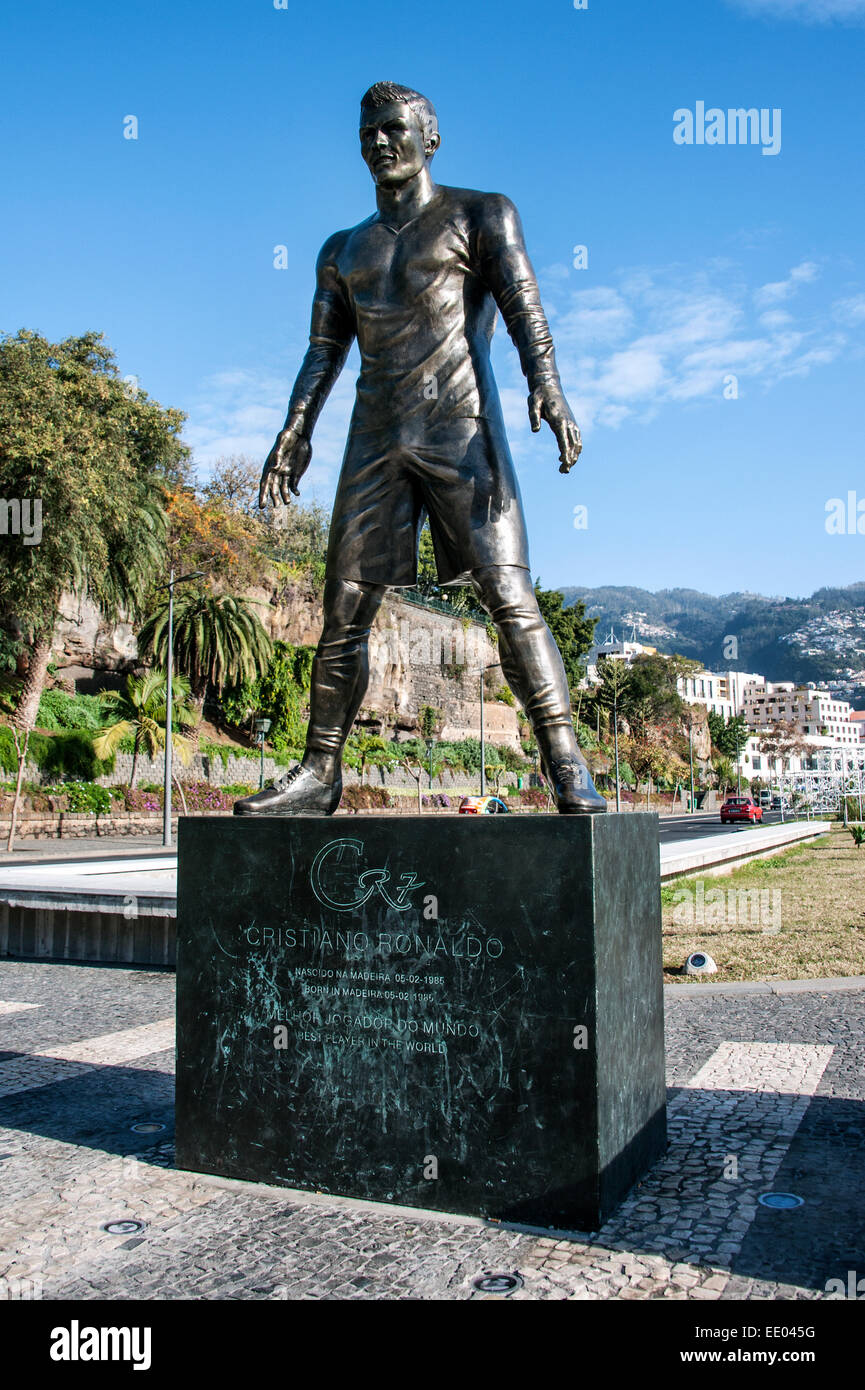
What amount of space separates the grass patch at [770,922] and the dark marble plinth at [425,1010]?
175 inches

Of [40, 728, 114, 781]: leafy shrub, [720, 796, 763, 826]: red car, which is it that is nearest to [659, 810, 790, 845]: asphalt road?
[720, 796, 763, 826]: red car

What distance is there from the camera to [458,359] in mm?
4086

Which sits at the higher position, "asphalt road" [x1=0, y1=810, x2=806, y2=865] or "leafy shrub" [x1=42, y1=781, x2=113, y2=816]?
"leafy shrub" [x1=42, y1=781, x2=113, y2=816]

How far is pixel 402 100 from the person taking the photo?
4.11 metres

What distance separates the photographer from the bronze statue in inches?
157

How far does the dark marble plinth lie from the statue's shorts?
44.6 inches

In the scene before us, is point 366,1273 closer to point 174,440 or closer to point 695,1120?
point 695,1120

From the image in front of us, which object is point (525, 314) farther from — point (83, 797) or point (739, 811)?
point (739, 811)

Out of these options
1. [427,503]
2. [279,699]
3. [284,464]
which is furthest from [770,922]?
[279,699]

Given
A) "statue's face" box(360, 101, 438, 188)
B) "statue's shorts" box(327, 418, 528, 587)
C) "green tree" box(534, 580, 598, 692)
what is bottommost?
"statue's shorts" box(327, 418, 528, 587)

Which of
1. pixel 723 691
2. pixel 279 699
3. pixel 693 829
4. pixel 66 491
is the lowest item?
pixel 693 829

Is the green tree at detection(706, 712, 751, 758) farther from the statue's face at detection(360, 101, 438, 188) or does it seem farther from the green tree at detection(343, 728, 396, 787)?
the statue's face at detection(360, 101, 438, 188)

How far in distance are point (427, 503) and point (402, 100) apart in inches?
63.0
